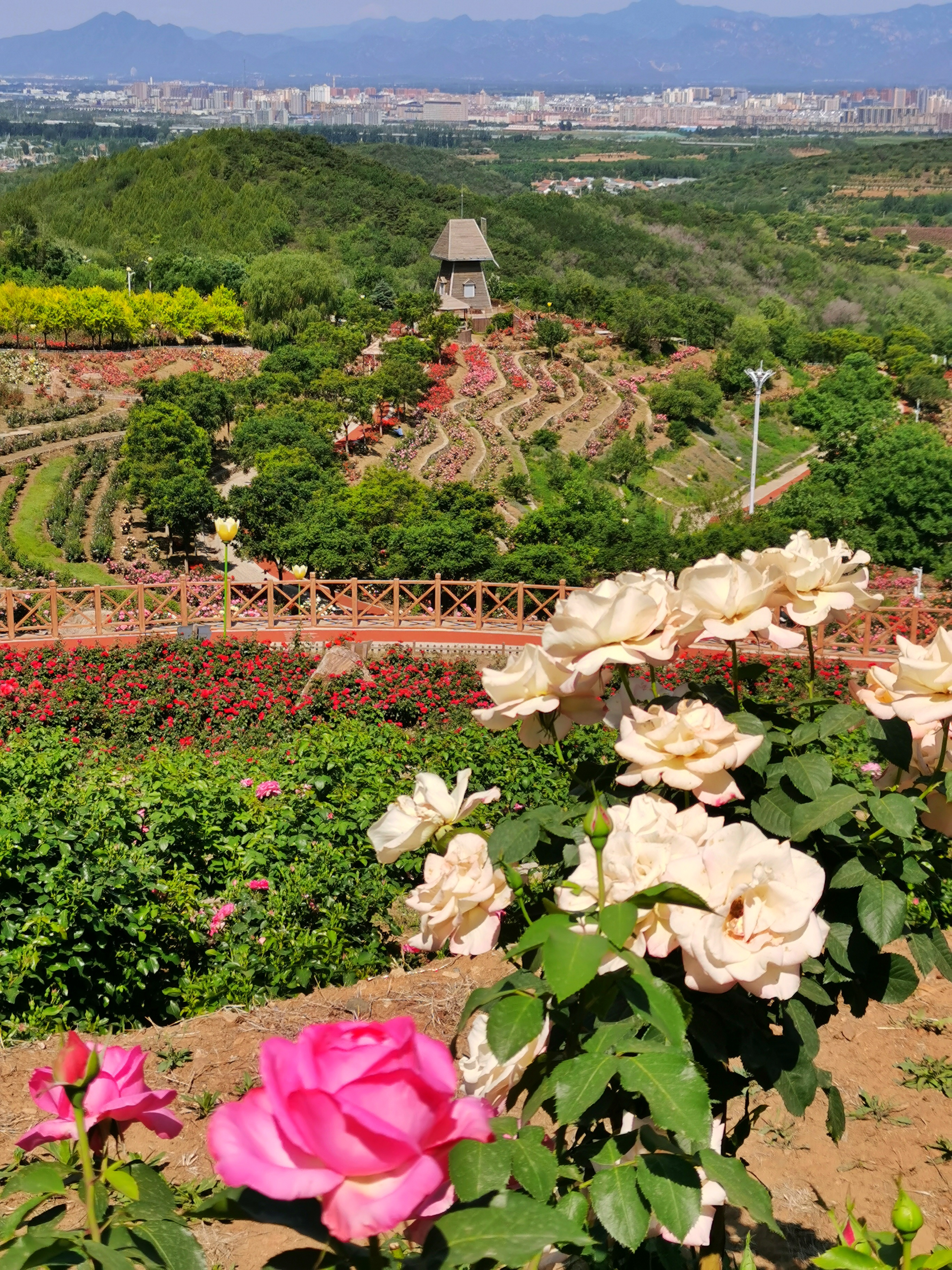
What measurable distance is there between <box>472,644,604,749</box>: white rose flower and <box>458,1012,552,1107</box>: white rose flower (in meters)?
0.39

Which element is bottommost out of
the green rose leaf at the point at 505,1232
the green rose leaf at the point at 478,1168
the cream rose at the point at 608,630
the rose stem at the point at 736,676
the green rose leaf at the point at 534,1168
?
the green rose leaf at the point at 534,1168

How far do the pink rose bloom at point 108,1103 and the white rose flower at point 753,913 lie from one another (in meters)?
0.58

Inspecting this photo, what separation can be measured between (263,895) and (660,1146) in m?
3.72

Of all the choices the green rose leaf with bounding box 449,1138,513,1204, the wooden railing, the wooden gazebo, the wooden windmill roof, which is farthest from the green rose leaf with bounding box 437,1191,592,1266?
the wooden windmill roof

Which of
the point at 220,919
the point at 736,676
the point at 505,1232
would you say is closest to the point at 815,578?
the point at 736,676

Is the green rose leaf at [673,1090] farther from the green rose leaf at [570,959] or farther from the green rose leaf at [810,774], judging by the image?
the green rose leaf at [810,774]

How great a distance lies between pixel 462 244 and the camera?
135ft

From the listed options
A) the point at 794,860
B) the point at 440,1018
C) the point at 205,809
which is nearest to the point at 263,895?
the point at 205,809

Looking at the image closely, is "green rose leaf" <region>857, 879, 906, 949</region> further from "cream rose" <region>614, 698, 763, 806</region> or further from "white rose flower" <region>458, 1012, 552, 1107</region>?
"white rose flower" <region>458, 1012, 552, 1107</region>

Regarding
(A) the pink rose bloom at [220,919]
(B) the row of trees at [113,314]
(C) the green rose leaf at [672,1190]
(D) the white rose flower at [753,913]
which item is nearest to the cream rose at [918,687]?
(D) the white rose flower at [753,913]

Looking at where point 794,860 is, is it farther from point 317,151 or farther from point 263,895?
point 317,151

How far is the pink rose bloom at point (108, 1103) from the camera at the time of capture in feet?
4.09

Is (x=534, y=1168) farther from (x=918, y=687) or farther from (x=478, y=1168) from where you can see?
(x=918, y=687)

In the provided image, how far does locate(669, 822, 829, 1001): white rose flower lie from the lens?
136 centimetres
